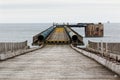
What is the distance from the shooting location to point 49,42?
209 ft

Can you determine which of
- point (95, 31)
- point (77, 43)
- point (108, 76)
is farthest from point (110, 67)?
point (95, 31)

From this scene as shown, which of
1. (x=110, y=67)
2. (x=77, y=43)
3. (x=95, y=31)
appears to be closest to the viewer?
(x=110, y=67)

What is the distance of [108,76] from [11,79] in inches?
139

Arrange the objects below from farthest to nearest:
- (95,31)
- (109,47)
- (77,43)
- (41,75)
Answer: (95,31) → (77,43) → (109,47) → (41,75)

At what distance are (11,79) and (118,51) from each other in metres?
10.4

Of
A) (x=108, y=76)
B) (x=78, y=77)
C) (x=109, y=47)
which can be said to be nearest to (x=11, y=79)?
(x=78, y=77)

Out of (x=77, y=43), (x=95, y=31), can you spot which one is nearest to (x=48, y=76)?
(x=77, y=43)

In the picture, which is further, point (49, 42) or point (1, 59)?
point (49, 42)

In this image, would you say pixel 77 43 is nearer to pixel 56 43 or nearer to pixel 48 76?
pixel 56 43

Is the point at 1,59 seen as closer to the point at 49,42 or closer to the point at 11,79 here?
the point at 11,79

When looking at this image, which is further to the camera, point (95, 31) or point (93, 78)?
point (95, 31)

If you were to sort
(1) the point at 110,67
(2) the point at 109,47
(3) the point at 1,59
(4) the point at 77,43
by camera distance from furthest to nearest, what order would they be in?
(4) the point at 77,43 → (2) the point at 109,47 → (3) the point at 1,59 → (1) the point at 110,67

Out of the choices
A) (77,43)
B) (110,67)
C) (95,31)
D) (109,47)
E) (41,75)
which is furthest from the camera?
(95,31)

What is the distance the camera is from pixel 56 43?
62312 millimetres
